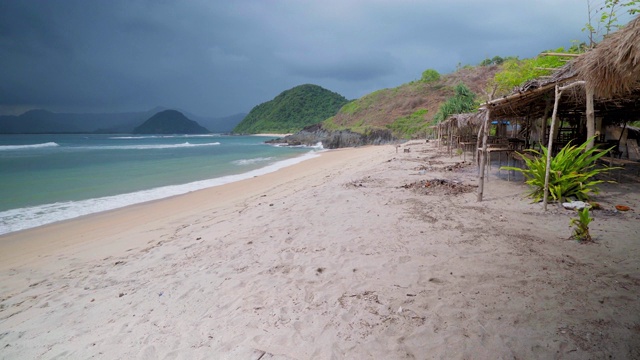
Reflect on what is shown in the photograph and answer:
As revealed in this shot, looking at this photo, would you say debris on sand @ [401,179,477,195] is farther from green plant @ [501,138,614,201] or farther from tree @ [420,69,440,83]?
tree @ [420,69,440,83]

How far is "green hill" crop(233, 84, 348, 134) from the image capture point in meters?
102

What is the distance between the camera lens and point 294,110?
352 ft

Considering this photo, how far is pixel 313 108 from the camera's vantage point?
10719cm

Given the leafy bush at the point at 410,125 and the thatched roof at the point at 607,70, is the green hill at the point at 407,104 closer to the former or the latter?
the leafy bush at the point at 410,125

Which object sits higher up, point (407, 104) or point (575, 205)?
point (407, 104)

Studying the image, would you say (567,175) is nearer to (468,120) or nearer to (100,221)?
(468,120)

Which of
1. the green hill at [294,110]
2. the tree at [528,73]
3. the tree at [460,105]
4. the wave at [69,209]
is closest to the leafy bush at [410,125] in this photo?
the tree at [460,105]

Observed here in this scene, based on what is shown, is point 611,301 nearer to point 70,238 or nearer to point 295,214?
point 295,214

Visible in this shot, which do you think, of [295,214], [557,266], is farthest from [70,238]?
[557,266]

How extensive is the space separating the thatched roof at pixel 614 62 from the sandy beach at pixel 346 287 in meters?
1.89

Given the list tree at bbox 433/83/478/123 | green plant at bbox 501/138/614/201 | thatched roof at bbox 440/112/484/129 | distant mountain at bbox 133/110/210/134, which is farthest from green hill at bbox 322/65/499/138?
distant mountain at bbox 133/110/210/134

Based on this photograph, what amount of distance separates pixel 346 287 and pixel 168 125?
645 ft

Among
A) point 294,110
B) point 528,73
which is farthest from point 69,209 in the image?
point 294,110

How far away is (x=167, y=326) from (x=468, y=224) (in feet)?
13.4
